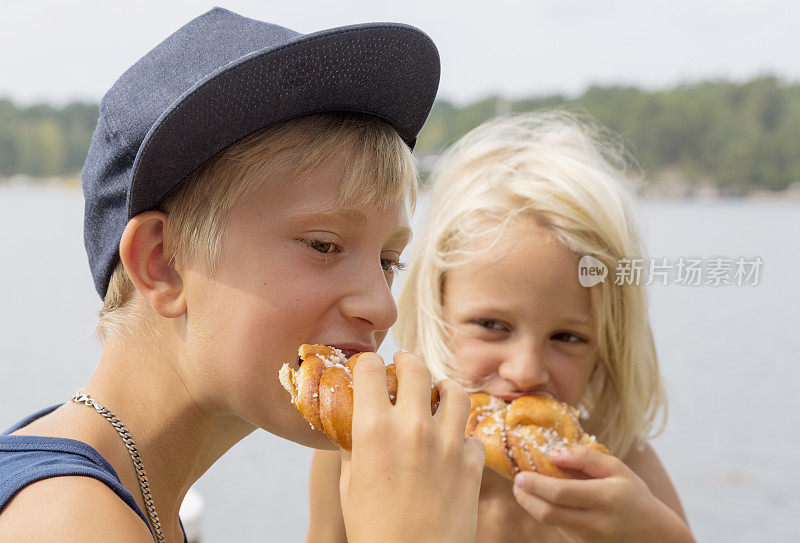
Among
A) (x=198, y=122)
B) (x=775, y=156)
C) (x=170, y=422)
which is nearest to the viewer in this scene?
(x=198, y=122)

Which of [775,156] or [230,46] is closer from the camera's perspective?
[230,46]

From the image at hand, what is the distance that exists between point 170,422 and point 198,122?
713mm

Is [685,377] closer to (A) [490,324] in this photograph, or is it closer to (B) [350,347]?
(A) [490,324]

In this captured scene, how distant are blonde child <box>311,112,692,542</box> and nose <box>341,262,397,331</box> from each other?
1019mm

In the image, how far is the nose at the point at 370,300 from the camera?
1749 mm

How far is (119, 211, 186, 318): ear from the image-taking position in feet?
5.77

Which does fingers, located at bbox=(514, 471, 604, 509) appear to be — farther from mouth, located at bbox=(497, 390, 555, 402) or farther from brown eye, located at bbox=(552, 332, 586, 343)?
brown eye, located at bbox=(552, 332, 586, 343)

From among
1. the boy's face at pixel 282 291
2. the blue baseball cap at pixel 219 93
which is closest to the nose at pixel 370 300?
the boy's face at pixel 282 291

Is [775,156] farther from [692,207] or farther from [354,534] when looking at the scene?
[354,534]

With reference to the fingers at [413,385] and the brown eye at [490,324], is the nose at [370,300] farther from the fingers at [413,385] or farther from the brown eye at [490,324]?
the brown eye at [490,324]

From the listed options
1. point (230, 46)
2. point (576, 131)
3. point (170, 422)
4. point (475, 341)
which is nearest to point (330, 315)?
point (170, 422)

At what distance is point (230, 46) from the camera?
1.77m

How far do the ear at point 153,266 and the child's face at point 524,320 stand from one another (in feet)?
4.14

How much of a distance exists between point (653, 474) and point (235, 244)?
216 cm
